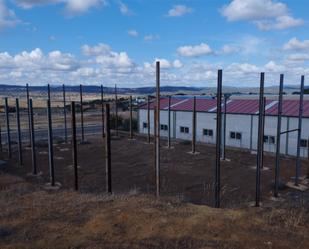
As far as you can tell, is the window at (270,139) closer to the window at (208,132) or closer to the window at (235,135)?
the window at (235,135)

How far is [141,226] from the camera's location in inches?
235

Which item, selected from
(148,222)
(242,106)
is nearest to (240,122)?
(242,106)

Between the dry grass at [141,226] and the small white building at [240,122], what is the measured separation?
13360 millimetres

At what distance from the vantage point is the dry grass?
5234 millimetres

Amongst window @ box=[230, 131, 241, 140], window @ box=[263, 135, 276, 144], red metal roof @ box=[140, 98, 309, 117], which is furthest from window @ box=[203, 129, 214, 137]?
window @ box=[263, 135, 276, 144]

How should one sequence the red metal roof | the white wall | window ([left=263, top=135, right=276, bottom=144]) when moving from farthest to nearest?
window ([left=263, top=135, right=276, bottom=144])
the red metal roof
the white wall

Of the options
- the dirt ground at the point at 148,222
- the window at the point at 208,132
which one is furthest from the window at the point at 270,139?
the dirt ground at the point at 148,222

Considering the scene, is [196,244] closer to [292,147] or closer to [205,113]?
[292,147]

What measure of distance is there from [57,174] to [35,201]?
7938mm

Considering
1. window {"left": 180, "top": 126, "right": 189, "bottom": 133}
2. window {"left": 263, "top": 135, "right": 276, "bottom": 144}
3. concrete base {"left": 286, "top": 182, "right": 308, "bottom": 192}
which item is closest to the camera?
concrete base {"left": 286, "top": 182, "right": 308, "bottom": 192}

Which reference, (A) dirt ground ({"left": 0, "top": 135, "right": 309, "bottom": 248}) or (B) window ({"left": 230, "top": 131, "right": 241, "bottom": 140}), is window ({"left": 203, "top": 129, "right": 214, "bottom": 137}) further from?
(A) dirt ground ({"left": 0, "top": 135, "right": 309, "bottom": 248})

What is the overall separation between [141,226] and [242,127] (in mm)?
17991

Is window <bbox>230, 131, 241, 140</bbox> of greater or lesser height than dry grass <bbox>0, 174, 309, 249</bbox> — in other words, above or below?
below

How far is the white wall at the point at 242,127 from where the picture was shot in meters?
19.8
